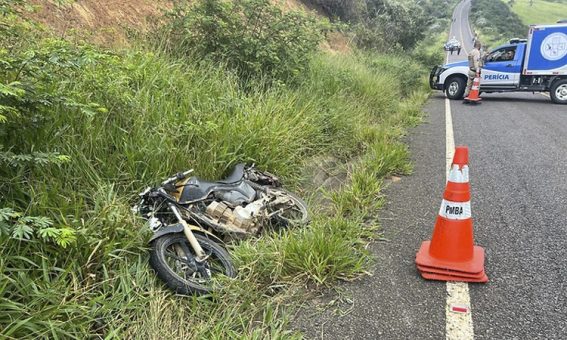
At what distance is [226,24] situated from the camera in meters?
6.28

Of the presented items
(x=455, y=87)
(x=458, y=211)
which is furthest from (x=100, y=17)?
(x=455, y=87)

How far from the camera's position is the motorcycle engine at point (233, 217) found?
3361 mm

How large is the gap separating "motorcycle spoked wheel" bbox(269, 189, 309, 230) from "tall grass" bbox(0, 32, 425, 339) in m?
0.16

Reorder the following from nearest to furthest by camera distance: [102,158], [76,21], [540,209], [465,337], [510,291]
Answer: [465,337]
[510,291]
[102,158]
[540,209]
[76,21]

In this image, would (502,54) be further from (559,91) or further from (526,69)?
(559,91)

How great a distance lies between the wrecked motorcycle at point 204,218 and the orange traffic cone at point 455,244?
3.68 ft

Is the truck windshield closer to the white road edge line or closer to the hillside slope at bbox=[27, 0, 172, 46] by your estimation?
the hillside slope at bbox=[27, 0, 172, 46]

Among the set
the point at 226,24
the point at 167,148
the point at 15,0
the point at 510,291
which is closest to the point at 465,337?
the point at 510,291

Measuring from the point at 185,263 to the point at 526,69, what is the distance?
14.5m

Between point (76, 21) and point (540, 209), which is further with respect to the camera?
point (76, 21)

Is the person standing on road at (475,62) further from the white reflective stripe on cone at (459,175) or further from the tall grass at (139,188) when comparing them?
the white reflective stripe on cone at (459,175)

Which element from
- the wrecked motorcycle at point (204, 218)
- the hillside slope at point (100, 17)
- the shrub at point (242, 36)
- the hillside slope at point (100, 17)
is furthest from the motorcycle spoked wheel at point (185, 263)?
the shrub at point (242, 36)

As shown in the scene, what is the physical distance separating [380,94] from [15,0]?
7.60 metres

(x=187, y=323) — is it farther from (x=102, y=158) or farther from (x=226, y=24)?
(x=226, y=24)
